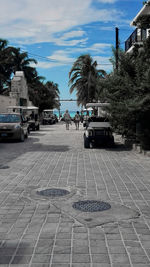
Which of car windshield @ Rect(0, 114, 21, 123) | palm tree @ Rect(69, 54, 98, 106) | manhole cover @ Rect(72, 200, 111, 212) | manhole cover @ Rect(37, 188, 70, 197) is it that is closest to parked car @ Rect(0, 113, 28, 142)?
car windshield @ Rect(0, 114, 21, 123)

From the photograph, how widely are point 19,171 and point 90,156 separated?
3.71 meters

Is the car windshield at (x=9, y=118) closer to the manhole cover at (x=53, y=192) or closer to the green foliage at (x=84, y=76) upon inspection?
the manhole cover at (x=53, y=192)

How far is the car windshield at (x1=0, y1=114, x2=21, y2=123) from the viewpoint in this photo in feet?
60.0

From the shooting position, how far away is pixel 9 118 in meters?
18.5

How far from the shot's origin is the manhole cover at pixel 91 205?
5.05 meters

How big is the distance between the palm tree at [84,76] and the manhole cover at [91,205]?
122ft

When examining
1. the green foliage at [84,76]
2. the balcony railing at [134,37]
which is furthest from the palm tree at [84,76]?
the balcony railing at [134,37]

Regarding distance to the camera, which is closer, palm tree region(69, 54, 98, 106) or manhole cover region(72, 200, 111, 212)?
manhole cover region(72, 200, 111, 212)

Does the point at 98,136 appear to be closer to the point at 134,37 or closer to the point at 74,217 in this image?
the point at 74,217

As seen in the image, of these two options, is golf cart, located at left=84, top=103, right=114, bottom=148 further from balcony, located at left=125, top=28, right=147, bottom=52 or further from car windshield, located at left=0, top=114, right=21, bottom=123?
balcony, located at left=125, top=28, right=147, bottom=52

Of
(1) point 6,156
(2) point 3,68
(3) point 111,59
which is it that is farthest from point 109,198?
(2) point 3,68

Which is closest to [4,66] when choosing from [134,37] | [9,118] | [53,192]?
[134,37]

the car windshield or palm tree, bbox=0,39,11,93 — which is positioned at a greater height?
palm tree, bbox=0,39,11,93

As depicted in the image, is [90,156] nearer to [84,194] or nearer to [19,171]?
[19,171]
